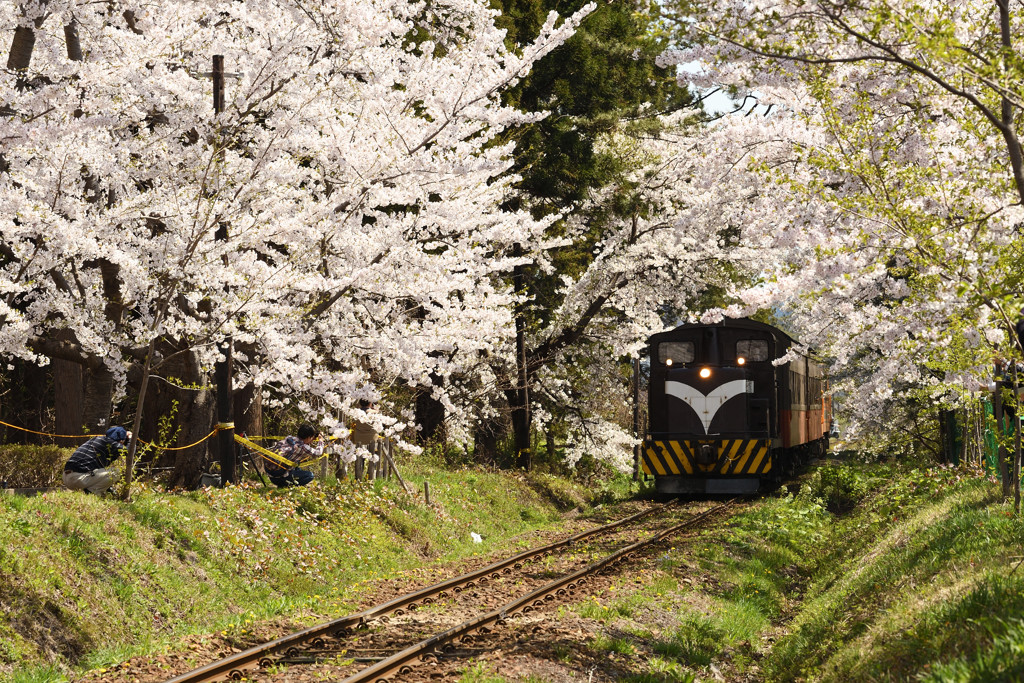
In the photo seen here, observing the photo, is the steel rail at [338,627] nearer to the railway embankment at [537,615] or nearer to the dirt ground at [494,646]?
the dirt ground at [494,646]

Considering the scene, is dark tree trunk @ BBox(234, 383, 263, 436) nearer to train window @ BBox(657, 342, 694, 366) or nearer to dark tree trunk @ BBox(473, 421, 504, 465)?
dark tree trunk @ BBox(473, 421, 504, 465)

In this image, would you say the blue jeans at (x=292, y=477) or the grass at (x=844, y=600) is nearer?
the grass at (x=844, y=600)

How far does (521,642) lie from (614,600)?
2.37 metres

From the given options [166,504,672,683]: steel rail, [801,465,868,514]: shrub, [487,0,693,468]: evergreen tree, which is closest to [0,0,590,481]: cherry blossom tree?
[166,504,672,683]: steel rail

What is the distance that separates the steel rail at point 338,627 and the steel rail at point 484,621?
3.52 feet

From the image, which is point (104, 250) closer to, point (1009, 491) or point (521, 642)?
point (521, 642)

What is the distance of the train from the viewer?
2212 cm

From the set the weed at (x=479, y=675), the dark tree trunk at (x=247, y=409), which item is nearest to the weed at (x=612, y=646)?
the weed at (x=479, y=675)

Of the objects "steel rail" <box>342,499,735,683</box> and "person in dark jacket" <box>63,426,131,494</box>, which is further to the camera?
"person in dark jacket" <box>63,426,131,494</box>

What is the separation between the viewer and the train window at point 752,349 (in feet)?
74.2

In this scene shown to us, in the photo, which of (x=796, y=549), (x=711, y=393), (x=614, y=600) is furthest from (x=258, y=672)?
(x=711, y=393)

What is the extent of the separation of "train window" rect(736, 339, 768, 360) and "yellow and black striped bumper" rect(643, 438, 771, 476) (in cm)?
192

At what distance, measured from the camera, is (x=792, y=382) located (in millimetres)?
24203

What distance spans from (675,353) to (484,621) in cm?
1350
